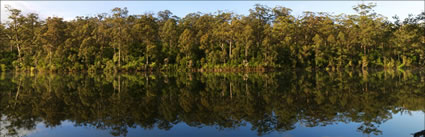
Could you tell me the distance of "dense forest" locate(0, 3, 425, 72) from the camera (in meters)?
56.3

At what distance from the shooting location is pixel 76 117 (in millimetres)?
11523

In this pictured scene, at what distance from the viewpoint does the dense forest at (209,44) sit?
56.3 metres

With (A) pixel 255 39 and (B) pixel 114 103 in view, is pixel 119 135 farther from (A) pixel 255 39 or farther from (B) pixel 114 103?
(A) pixel 255 39

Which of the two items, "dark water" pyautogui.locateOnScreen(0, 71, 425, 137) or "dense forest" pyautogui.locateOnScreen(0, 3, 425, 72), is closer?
"dark water" pyautogui.locateOnScreen(0, 71, 425, 137)

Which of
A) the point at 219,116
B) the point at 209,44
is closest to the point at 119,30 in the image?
the point at 209,44

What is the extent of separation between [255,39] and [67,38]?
40367mm

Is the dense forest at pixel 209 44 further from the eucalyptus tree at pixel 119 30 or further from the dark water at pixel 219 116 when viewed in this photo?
the dark water at pixel 219 116

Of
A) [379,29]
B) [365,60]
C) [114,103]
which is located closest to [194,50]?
[365,60]

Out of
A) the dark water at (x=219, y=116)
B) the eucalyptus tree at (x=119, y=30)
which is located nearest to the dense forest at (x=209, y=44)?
the eucalyptus tree at (x=119, y=30)

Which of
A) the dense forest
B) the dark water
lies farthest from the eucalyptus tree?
the dark water

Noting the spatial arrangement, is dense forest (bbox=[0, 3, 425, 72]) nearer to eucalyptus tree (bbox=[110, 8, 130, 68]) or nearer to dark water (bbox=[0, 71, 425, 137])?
eucalyptus tree (bbox=[110, 8, 130, 68])

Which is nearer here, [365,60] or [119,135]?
[119,135]

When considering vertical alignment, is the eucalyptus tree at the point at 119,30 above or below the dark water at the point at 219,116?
above

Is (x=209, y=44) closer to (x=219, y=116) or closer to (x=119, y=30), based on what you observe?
(x=119, y=30)
